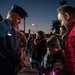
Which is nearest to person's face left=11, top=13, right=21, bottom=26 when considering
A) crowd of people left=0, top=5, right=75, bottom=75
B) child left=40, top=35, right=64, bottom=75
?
crowd of people left=0, top=5, right=75, bottom=75

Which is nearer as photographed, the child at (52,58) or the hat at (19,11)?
the hat at (19,11)

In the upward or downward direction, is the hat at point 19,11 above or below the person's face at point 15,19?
above

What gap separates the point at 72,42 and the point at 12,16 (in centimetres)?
162

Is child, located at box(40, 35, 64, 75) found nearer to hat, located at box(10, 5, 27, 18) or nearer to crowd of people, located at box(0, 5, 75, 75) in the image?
crowd of people, located at box(0, 5, 75, 75)

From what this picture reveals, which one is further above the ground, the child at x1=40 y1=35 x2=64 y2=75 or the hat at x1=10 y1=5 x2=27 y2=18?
the hat at x1=10 y1=5 x2=27 y2=18

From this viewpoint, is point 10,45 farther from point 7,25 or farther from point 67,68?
point 67,68

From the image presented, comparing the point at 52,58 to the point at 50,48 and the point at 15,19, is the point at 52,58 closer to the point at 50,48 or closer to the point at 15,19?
the point at 50,48

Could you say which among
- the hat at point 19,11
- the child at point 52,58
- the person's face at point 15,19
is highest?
the hat at point 19,11

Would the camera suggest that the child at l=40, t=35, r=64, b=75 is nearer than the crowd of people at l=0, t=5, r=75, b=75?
No

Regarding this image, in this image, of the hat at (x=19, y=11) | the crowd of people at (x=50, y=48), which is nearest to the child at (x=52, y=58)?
the crowd of people at (x=50, y=48)

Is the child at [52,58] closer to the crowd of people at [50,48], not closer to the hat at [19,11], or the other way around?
the crowd of people at [50,48]

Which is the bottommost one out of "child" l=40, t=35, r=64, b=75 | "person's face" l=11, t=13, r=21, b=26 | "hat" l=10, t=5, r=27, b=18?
"child" l=40, t=35, r=64, b=75

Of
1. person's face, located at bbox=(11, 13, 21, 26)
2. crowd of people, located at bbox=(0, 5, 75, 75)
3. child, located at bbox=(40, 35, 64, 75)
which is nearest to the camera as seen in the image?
crowd of people, located at bbox=(0, 5, 75, 75)

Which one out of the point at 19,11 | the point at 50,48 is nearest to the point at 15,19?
the point at 19,11
